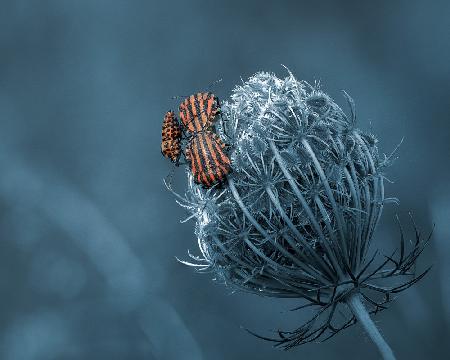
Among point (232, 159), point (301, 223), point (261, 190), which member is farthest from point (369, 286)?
point (232, 159)

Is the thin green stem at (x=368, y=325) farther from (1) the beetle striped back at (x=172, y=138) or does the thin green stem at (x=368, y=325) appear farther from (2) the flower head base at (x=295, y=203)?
(1) the beetle striped back at (x=172, y=138)

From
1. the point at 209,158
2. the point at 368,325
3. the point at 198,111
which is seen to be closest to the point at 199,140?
the point at 209,158

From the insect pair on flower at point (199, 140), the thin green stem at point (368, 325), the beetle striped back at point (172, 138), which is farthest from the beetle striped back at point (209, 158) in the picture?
the thin green stem at point (368, 325)

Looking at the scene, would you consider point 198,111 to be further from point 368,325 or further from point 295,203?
point 368,325

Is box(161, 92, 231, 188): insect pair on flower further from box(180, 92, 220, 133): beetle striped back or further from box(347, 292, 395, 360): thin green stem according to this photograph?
box(347, 292, 395, 360): thin green stem

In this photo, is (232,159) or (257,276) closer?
(232,159)

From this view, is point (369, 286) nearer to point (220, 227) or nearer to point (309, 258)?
point (309, 258)

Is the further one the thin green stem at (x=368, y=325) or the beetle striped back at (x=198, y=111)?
the beetle striped back at (x=198, y=111)
